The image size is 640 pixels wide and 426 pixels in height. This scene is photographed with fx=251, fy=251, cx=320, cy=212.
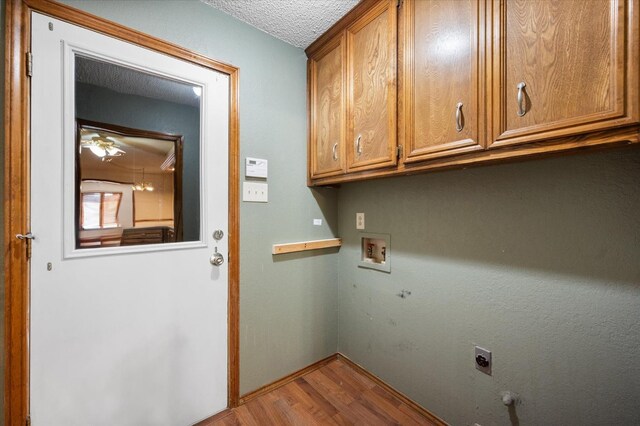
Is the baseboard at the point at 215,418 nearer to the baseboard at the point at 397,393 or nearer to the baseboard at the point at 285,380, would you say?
the baseboard at the point at 285,380

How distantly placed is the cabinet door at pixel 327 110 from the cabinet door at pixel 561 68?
864 millimetres

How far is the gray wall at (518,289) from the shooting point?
3.12 feet

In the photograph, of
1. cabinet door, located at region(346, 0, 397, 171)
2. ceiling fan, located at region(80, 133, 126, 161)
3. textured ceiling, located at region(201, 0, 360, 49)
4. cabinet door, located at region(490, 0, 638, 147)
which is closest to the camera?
cabinet door, located at region(490, 0, 638, 147)

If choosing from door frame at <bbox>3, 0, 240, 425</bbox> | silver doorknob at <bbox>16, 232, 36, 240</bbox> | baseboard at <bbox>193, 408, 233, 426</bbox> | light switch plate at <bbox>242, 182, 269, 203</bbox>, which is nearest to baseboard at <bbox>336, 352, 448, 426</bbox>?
baseboard at <bbox>193, 408, 233, 426</bbox>

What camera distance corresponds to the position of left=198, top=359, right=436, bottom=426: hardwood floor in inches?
58.1

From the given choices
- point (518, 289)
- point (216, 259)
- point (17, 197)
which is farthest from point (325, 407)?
point (17, 197)

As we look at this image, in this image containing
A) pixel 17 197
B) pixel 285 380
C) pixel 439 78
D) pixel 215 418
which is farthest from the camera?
pixel 285 380

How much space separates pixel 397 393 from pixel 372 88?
1933 millimetres

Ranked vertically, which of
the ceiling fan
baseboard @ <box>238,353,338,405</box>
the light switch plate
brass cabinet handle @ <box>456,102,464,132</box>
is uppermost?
brass cabinet handle @ <box>456,102,464,132</box>

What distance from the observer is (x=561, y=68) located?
Answer: 83cm

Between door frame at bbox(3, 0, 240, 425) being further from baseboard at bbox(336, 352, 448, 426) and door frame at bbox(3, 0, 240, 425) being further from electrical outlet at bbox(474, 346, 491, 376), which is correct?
electrical outlet at bbox(474, 346, 491, 376)

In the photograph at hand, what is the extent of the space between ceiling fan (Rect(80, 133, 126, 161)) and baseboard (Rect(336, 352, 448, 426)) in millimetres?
2095

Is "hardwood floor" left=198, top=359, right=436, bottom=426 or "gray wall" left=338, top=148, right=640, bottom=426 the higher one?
"gray wall" left=338, top=148, right=640, bottom=426

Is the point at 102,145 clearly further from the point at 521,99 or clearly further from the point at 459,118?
the point at 521,99
